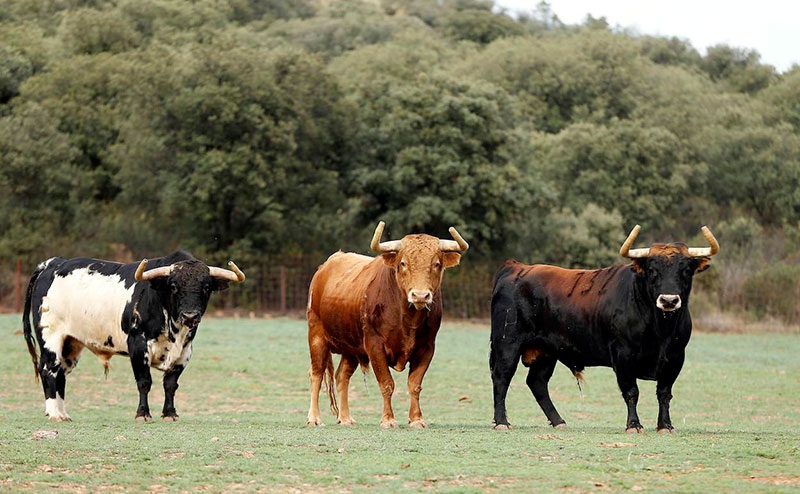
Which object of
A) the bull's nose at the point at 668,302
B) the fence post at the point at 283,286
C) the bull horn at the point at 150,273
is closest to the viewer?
the bull's nose at the point at 668,302

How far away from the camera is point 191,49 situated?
1959 inches

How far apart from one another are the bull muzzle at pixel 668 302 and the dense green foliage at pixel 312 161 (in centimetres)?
3469

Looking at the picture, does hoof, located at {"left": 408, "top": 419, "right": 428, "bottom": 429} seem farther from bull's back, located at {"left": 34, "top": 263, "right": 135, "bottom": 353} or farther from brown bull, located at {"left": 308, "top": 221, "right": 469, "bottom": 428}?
bull's back, located at {"left": 34, "top": 263, "right": 135, "bottom": 353}

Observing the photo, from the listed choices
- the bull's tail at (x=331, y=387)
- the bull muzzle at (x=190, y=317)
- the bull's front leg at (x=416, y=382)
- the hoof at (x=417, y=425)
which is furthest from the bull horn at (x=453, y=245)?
the bull muzzle at (x=190, y=317)

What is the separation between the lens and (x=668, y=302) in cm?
1326

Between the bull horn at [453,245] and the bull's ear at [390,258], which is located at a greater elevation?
the bull horn at [453,245]

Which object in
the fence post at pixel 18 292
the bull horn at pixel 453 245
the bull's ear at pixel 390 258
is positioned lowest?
the fence post at pixel 18 292

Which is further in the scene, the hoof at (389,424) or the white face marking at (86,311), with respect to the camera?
the white face marking at (86,311)

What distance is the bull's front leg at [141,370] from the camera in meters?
16.1

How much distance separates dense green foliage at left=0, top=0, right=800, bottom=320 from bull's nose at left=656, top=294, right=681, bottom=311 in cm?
3469

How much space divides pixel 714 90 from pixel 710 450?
75453 millimetres

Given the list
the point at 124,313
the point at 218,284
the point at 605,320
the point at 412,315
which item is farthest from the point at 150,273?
the point at 605,320

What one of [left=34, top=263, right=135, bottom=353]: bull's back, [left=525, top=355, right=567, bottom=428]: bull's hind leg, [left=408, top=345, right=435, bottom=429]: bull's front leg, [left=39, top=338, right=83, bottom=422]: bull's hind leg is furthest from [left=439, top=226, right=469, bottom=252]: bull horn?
[left=39, top=338, right=83, bottom=422]: bull's hind leg

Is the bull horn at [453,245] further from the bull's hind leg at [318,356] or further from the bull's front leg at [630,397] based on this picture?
the bull's hind leg at [318,356]
